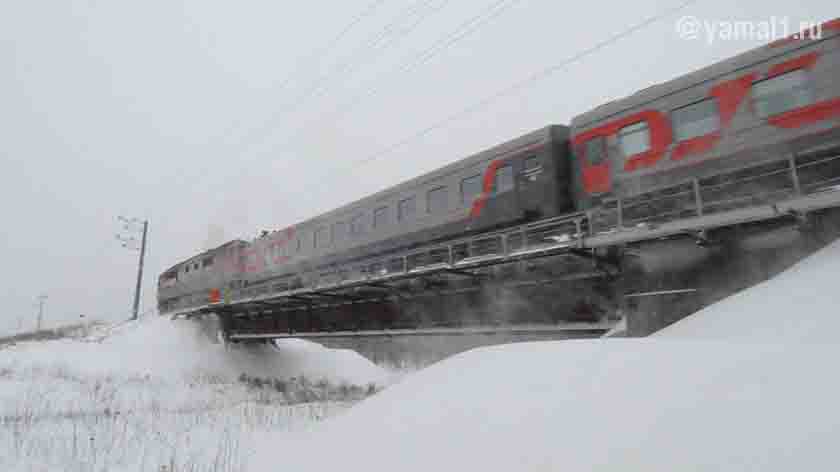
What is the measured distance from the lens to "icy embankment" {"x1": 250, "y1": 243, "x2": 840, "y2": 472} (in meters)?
3.24

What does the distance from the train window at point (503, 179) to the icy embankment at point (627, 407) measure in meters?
6.95

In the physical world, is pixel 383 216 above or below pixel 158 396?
above

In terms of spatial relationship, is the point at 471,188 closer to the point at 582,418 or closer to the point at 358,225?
the point at 358,225

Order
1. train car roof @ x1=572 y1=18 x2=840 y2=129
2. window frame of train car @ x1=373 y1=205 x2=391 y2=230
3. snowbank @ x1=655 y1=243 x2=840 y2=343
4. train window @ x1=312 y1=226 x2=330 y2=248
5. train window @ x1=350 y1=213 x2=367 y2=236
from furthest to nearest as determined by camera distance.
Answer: train window @ x1=312 y1=226 x2=330 y2=248
train window @ x1=350 y1=213 x2=367 y2=236
window frame of train car @ x1=373 y1=205 x2=391 y2=230
train car roof @ x1=572 y1=18 x2=840 y2=129
snowbank @ x1=655 y1=243 x2=840 y2=343

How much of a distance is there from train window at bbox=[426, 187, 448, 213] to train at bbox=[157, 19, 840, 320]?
3 cm

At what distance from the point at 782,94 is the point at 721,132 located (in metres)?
1.15

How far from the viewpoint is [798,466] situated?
2783 millimetres

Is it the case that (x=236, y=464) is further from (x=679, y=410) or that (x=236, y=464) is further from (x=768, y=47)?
(x=768, y=47)

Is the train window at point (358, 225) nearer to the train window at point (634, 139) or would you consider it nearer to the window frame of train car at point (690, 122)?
the train window at point (634, 139)

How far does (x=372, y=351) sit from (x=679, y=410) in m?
35.5

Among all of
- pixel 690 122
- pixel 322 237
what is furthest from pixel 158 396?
pixel 690 122

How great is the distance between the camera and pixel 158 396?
17.1 metres

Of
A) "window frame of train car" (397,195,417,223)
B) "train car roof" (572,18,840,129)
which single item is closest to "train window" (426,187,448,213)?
"window frame of train car" (397,195,417,223)

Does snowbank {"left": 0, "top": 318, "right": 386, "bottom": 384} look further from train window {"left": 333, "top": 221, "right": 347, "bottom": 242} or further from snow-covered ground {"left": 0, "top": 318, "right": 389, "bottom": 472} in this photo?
train window {"left": 333, "top": 221, "right": 347, "bottom": 242}
